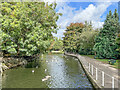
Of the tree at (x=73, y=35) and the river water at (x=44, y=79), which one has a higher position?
the tree at (x=73, y=35)

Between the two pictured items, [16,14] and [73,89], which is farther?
[16,14]

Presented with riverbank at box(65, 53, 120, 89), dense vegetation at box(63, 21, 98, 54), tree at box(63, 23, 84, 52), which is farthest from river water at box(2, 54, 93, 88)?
tree at box(63, 23, 84, 52)

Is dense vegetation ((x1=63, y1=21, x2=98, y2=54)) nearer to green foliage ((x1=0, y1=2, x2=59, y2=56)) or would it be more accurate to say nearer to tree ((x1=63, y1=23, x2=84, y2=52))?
tree ((x1=63, y1=23, x2=84, y2=52))

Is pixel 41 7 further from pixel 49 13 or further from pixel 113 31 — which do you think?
pixel 113 31

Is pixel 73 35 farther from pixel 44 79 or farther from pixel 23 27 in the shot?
pixel 44 79

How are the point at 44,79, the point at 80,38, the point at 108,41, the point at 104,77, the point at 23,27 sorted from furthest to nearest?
the point at 80,38 < the point at 108,41 < the point at 23,27 < the point at 44,79 < the point at 104,77

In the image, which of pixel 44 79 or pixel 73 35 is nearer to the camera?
pixel 44 79

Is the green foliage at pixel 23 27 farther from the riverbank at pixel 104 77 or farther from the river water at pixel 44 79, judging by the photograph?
the riverbank at pixel 104 77

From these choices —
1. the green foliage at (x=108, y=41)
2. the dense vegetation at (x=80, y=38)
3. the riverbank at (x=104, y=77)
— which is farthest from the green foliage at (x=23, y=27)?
the dense vegetation at (x=80, y=38)

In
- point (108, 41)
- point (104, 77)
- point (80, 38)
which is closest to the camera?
point (104, 77)

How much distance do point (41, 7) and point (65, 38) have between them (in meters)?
42.2

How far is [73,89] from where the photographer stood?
11570 mm

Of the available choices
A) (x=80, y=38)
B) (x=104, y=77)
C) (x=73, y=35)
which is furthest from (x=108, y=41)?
(x=73, y=35)

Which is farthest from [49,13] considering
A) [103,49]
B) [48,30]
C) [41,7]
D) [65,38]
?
[65,38]
